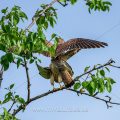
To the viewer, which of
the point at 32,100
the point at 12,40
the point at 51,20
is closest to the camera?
the point at 12,40

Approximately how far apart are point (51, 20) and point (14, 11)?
1.93ft

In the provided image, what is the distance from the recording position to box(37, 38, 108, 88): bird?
8.53 metres

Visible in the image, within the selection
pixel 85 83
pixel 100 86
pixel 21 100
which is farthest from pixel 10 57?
pixel 100 86

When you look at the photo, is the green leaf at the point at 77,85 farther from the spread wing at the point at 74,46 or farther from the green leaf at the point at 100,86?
the spread wing at the point at 74,46

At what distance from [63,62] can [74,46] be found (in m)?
0.39

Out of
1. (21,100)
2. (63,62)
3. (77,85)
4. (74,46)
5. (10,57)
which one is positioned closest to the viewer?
(10,57)

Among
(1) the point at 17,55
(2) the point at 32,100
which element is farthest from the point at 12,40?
(2) the point at 32,100

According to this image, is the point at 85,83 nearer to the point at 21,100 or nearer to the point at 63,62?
the point at 21,100

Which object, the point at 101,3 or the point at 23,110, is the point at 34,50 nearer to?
the point at 23,110

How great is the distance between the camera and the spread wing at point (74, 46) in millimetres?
8750

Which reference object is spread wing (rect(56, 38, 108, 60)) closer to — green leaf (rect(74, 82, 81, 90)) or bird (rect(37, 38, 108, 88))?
bird (rect(37, 38, 108, 88))

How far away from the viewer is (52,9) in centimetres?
956

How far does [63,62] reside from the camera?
28.8 feet

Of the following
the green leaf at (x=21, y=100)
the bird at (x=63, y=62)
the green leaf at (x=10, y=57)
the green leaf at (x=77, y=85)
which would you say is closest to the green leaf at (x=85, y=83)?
the green leaf at (x=77, y=85)
